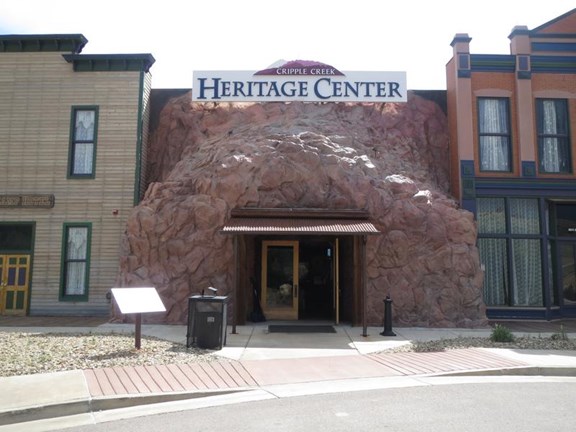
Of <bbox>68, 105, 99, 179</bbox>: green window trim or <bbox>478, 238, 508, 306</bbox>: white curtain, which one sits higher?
<bbox>68, 105, 99, 179</bbox>: green window trim

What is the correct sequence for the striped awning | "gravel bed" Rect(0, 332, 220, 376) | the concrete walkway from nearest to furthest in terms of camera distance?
the concrete walkway, "gravel bed" Rect(0, 332, 220, 376), the striped awning

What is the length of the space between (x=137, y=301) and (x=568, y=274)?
1433cm

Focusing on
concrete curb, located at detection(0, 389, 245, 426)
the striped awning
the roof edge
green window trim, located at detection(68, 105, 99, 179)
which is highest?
the roof edge

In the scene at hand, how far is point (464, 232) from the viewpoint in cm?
1534

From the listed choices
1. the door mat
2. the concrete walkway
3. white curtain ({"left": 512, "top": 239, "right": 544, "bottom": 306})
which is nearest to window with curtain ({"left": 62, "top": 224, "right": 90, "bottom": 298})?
the concrete walkway

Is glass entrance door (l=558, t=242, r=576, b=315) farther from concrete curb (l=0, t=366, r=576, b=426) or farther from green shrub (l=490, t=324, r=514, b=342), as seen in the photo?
concrete curb (l=0, t=366, r=576, b=426)

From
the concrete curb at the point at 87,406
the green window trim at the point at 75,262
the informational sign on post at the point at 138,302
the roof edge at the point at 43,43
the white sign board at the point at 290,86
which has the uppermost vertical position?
the roof edge at the point at 43,43

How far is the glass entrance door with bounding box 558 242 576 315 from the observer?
55.9ft

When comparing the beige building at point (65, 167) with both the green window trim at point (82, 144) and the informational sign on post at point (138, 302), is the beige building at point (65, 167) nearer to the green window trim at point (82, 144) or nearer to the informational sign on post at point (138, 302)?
the green window trim at point (82, 144)

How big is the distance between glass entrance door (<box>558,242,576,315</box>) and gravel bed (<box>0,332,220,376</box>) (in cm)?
1286

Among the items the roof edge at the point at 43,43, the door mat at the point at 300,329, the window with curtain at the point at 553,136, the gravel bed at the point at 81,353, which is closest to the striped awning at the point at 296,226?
the door mat at the point at 300,329

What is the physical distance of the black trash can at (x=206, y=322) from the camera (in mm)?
10539

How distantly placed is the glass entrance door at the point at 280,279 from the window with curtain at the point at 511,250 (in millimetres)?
6162

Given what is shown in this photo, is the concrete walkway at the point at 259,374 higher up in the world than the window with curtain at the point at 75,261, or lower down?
lower down
